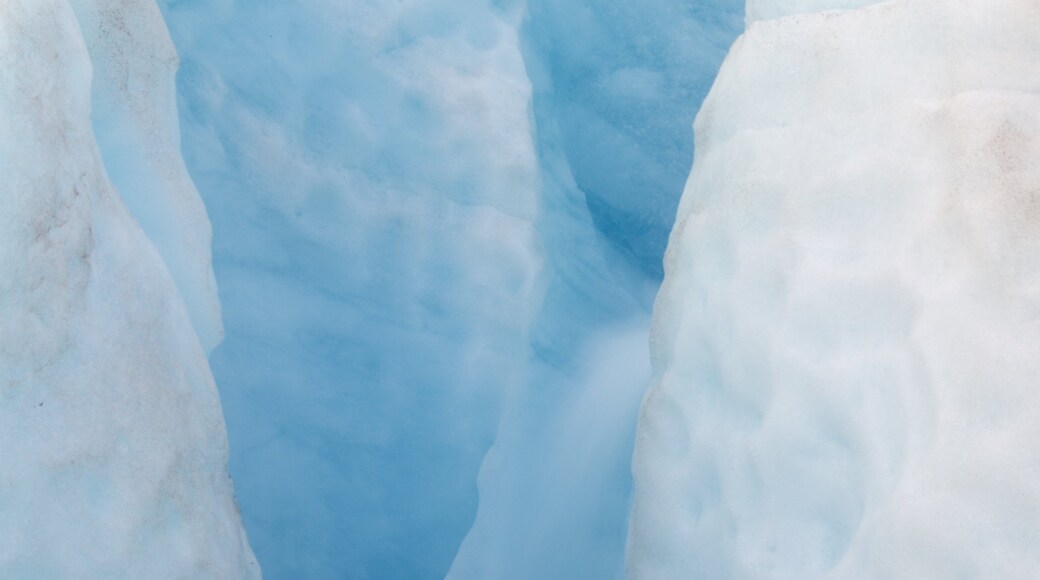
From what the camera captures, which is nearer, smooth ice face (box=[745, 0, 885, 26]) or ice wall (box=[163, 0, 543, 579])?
smooth ice face (box=[745, 0, 885, 26])

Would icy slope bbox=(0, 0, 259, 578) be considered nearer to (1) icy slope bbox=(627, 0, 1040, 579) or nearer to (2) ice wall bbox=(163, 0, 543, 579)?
(2) ice wall bbox=(163, 0, 543, 579)

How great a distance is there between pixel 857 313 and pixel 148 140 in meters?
1.11

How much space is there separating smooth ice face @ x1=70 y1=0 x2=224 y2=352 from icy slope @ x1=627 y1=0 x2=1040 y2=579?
752 mm

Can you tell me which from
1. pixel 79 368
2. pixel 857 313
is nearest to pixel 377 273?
pixel 79 368

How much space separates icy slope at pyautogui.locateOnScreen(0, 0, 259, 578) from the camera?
3.31ft

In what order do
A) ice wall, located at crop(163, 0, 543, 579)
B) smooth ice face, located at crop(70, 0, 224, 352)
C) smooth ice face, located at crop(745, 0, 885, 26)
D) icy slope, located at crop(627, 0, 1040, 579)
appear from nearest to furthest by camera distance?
icy slope, located at crop(627, 0, 1040, 579) < smooth ice face, located at crop(745, 0, 885, 26) < smooth ice face, located at crop(70, 0, 224, 352) < ice wall, located at crop(163, 0, 543, 579)

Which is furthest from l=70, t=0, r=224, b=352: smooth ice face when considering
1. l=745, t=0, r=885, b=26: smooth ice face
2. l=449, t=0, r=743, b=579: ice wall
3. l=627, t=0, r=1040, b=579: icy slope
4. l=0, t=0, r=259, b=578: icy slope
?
l=745, t=0, r=885, b=26: smooth ice face

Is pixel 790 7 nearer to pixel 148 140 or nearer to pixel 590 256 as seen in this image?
pixel 590 256

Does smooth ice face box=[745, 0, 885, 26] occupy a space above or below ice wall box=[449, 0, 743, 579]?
above

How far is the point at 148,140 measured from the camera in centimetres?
155

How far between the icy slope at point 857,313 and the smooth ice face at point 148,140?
2.47 ft

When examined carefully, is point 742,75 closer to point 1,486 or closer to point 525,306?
point 525,306

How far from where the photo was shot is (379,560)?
191 centimetres

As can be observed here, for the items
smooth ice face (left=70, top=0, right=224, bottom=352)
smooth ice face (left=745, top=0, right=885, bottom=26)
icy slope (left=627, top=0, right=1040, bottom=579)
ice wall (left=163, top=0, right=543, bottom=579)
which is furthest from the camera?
ice wall (left=163, top=0, right=543, bottom=579)
